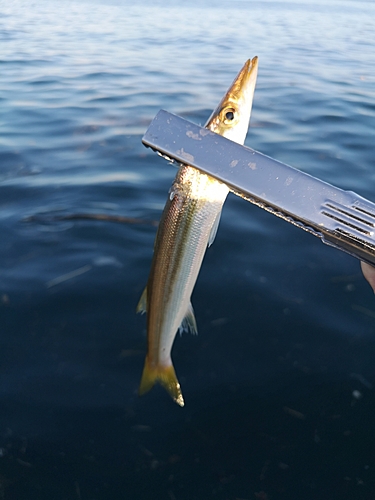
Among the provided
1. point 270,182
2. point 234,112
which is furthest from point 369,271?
point 234,112

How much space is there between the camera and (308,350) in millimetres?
4109

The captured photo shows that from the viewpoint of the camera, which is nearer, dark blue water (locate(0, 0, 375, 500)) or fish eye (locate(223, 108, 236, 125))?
fish eye (locate(223, 108, 236, 125))

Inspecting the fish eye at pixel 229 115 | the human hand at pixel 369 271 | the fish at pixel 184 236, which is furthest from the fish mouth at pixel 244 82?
the human hand at pixel 369 271

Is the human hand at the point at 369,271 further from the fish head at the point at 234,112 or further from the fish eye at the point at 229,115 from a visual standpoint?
the fish eye at the point at 229,115

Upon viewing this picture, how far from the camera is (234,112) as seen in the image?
2.77 meters

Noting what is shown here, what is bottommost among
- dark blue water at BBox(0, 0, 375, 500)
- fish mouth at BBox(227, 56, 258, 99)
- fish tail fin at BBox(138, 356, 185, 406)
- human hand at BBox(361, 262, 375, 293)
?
dark blue water at BBox(0, 0, 375, 500)

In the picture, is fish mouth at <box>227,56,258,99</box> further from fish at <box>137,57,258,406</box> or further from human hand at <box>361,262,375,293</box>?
human hand at <box>361,262,375,293</box>

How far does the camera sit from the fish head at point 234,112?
2.77 meters

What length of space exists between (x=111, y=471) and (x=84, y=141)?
732 centimetres

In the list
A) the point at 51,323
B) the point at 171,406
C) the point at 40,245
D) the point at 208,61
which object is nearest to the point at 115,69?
the point at 208,61

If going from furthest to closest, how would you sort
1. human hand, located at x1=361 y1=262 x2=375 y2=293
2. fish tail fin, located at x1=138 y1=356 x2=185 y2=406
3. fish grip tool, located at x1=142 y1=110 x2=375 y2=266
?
fish tail fin, located at x1=138 y1=356 x2=185 y2=406 < human hand, located at x1=361 y1=262 x2=375 y2=293 < fish grip tool, located at x1=142 y1=110 x2=375 y2=266

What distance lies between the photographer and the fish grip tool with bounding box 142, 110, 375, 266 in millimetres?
2318

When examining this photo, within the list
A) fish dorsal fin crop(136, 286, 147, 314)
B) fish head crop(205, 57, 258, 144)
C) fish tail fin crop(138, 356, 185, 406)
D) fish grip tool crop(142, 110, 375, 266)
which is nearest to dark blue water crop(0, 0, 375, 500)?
fish tail fin crop(138, 356, 185, 406)

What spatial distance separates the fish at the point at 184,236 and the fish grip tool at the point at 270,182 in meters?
0.15
